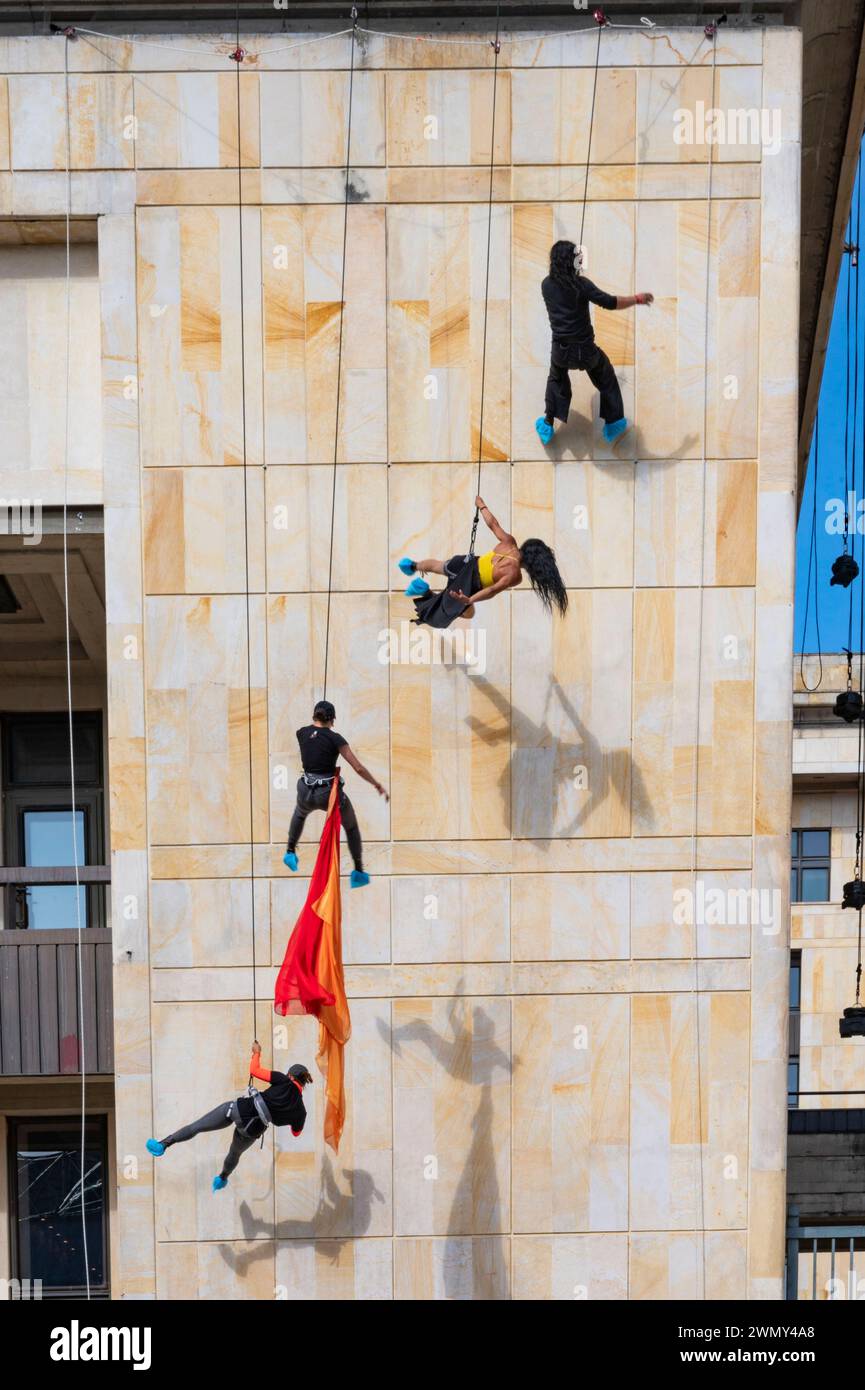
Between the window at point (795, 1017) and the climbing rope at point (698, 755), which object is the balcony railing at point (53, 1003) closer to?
the climbing rope at point (698, 755)

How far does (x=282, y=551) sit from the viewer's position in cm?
1155

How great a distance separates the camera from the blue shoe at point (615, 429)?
1134cm

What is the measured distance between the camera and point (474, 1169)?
11477 mm

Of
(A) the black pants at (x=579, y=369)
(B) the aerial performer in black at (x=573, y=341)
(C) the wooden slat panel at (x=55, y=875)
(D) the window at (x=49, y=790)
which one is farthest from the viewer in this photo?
(D) the window at (x=49, y=790)

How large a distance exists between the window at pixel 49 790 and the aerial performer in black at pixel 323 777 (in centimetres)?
554

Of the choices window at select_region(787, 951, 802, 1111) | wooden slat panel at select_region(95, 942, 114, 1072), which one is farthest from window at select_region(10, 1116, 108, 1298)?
window at select_region(787, 951, 802, 1111)

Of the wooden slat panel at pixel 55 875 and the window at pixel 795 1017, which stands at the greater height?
the wooden slat panel at pixel 55 875

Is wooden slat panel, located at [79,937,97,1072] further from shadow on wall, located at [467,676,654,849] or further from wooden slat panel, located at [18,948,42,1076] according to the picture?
shadow on wall, located at [467,676,654,849]

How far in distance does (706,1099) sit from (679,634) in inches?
204

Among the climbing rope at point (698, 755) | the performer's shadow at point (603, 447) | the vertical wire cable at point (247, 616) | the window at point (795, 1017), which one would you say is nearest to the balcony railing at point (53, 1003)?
the vertical wire cable at point (247, 616)

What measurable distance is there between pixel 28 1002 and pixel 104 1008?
95cm

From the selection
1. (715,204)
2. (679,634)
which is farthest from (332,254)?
(679,634)

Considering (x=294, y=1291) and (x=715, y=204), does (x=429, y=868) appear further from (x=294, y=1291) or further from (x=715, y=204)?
(x=715, y=204)
